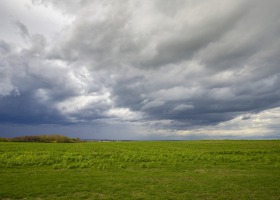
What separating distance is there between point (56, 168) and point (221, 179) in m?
17.4

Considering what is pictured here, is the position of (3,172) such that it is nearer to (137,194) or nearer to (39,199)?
(39,199)

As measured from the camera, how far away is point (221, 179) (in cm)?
2041

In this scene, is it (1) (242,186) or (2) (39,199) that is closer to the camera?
(2) (39,199)

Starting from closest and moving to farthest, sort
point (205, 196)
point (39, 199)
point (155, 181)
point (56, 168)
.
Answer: point (39, 199) < point (205, 196) < point (155, 181) < point (56, 168)

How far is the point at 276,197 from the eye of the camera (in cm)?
1463

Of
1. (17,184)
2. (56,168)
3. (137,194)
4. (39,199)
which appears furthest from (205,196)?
(56,168)

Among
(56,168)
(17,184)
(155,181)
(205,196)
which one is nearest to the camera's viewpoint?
(205,196)

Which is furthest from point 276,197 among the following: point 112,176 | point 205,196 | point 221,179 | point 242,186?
point 112,176

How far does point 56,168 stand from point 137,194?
13.8m

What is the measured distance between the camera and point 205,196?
14914mm

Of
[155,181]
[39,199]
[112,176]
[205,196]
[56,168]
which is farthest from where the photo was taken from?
[56,168]

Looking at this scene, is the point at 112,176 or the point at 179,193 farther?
the point at 112,176

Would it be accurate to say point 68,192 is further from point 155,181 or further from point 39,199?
point 155,181

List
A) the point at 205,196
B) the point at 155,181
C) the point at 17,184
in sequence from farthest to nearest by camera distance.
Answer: the point at 155,181 → the point at 17,184 → the point at 205,196
